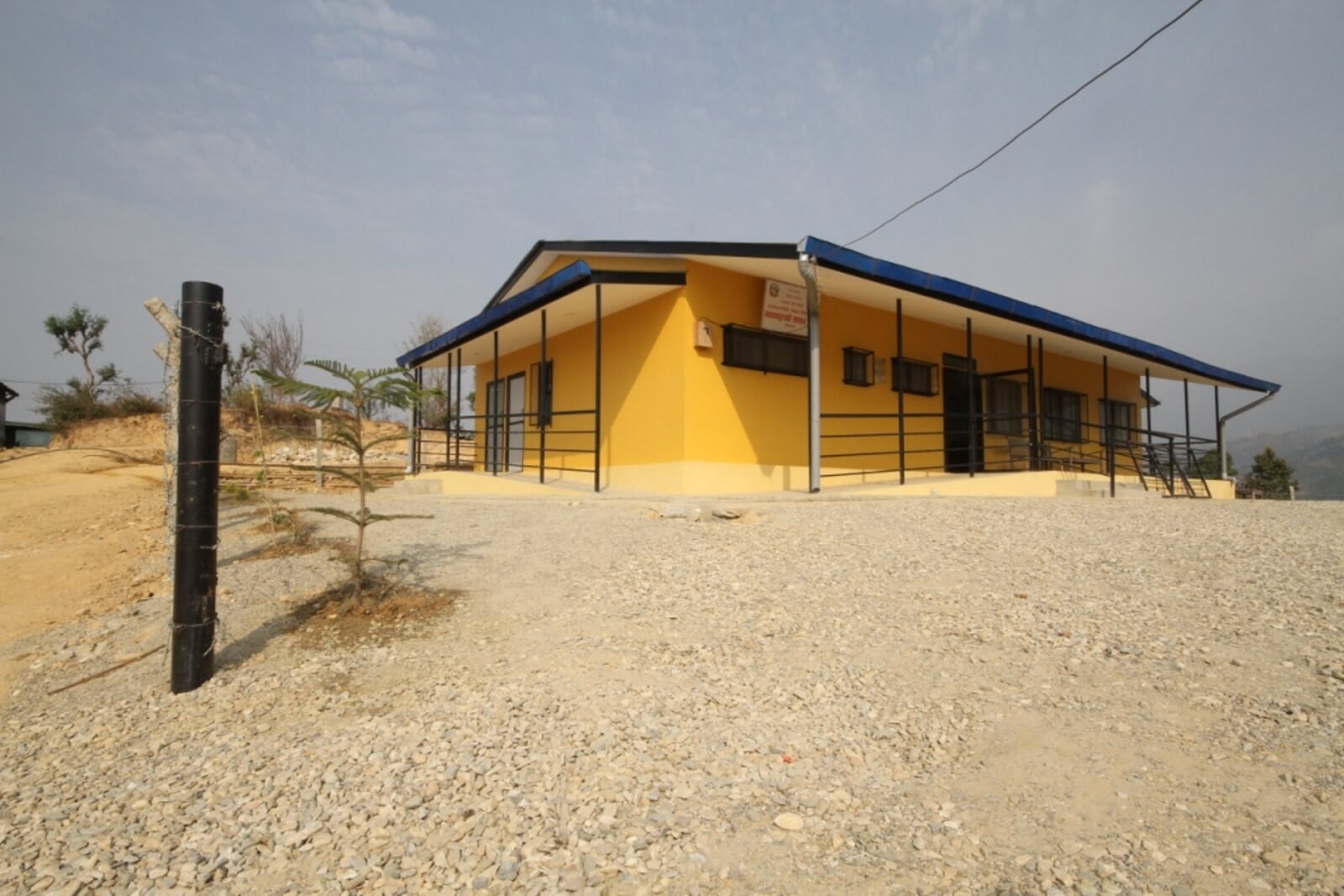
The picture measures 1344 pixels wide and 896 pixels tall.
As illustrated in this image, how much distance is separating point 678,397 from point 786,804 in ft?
24.5

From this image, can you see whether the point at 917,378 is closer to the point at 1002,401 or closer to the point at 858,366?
the point at 858,366

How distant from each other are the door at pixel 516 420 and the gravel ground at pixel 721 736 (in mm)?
8922

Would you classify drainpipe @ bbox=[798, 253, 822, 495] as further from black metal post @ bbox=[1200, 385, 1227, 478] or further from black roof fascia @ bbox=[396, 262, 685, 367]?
black metal post @ bbox=[1200, 385, 1227, 478]

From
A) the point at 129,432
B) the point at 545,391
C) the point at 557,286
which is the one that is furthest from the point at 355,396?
the point at 129,432

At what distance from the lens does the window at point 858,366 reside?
38.3 feet

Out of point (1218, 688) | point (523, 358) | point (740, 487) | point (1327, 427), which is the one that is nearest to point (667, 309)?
point (740, 487)

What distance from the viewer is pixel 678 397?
9.78m

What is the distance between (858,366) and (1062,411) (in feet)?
23.7

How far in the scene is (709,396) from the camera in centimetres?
997

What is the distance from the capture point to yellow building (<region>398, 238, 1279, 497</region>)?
32.1 feet

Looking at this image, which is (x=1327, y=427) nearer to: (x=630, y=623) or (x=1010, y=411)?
(x=1010, y=411)

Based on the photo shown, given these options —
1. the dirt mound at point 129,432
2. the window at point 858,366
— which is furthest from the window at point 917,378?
the dirt mound at point 129,432

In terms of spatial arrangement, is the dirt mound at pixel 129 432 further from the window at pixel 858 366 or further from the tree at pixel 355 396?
the tree at pixel 355 396

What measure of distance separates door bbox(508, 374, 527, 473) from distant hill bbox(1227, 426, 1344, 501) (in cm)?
5364
